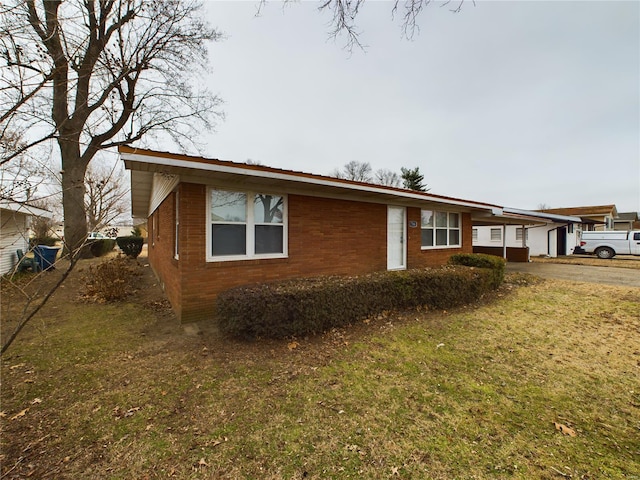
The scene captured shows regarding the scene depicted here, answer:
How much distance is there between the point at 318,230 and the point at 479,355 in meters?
→ 4.27

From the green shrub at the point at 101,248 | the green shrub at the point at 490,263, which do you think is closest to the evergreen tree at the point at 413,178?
the green shrub at the point at 490,263

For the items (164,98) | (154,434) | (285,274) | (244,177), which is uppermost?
(164,98)

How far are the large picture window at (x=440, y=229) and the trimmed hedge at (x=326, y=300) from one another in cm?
349

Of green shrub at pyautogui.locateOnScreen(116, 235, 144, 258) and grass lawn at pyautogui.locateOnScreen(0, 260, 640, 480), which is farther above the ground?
green shrub at pyautogui.locateOnScreen(116, 235, 144, 258)

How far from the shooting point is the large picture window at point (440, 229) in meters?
10.2

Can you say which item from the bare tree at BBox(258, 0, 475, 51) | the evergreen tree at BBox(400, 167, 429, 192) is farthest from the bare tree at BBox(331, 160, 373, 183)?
the bare tree at BBox(258, 0, 475, 51)

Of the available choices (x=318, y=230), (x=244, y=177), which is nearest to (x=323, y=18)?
(x=244, y=177)

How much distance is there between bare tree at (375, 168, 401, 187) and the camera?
48688 mm

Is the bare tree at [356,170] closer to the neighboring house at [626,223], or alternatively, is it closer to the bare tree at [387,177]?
the bare tree at [387,177]

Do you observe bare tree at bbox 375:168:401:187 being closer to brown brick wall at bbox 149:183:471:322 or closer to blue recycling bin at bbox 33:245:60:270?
brown brick wall at bbox 149:183:471:322

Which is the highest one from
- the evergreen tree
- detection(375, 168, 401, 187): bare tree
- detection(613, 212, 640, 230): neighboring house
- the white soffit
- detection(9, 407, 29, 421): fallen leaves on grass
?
detection(375, 168, 401, 187): bare tree

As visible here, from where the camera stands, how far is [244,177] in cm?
536

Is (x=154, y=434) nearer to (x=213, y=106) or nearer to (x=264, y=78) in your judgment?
(x=264, y=78)

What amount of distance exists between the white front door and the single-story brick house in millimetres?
33
